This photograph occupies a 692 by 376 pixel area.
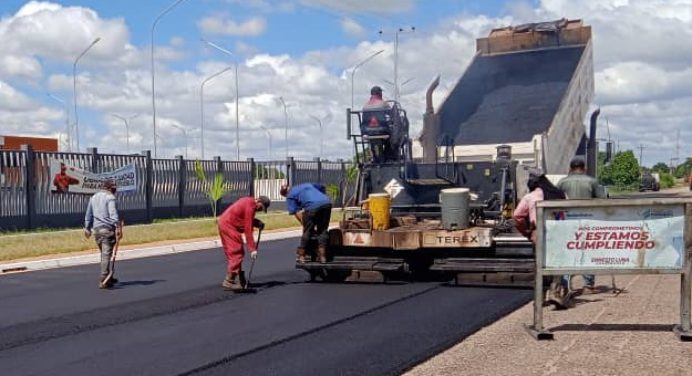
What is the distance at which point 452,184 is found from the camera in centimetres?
1323

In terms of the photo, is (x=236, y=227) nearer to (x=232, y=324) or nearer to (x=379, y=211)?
(x=379, y=211)

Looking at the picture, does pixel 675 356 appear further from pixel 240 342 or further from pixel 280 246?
pixel 280 246

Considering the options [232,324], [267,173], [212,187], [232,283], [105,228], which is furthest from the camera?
[267,173]

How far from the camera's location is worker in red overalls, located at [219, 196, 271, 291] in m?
11.4

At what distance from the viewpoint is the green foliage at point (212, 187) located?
2996 centimetres

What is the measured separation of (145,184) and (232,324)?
1890cm

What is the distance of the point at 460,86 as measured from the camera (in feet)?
63.5

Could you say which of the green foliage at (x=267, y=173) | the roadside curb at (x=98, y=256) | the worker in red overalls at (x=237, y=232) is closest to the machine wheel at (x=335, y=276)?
the worker in red overalls at (x=237, y=232)

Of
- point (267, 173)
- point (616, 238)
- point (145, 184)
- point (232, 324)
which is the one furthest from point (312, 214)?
point (267, 173)

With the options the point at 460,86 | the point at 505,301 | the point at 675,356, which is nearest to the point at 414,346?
the point at 675,356

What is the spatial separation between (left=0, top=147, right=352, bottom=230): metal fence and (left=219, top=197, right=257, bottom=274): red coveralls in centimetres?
303

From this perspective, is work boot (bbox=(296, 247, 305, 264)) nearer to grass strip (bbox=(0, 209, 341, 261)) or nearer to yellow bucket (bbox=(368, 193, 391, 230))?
yellow bucket (bbox=(368, 193, 391, 230))

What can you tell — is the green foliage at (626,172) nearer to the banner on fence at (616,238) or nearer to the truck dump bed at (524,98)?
the truck dump bed at (524,98)

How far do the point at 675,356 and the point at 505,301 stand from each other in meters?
3.34
